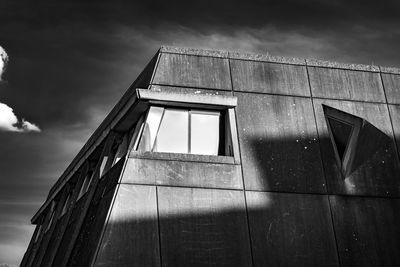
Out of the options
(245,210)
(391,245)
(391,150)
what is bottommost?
(391,245)

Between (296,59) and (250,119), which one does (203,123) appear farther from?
(296,59)

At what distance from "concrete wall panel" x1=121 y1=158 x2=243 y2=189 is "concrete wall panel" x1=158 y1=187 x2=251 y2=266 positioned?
21 centimetres

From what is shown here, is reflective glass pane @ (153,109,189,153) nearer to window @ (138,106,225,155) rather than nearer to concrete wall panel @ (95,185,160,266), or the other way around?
window @ (138,106,225,155)

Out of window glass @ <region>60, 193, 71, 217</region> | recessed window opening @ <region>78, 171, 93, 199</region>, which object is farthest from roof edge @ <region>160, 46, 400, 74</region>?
window glass @ <region>60, 193, 71, 217</region>

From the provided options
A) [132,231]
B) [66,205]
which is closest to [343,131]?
[132,231]

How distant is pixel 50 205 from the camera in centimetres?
2827

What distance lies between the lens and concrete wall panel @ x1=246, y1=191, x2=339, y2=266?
13.5 metres

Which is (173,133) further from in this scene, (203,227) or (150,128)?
(203,227)

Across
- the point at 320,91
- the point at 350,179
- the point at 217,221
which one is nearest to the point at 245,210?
the point at 217,221

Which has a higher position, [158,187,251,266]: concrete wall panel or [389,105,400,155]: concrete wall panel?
[389,105,400,155]: concrete wall panel

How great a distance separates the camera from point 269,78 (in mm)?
16031

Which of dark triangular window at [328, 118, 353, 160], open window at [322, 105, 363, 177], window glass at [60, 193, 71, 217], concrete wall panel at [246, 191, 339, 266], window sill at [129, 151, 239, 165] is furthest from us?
window glass at [60, 193, 71, 217]

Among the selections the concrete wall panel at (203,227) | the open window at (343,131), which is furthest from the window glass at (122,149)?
the open window at (343,131)

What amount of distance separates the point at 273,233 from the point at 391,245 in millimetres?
3344
